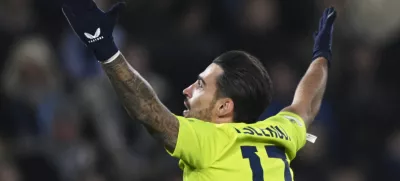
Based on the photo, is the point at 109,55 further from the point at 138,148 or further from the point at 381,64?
the point at 381,64

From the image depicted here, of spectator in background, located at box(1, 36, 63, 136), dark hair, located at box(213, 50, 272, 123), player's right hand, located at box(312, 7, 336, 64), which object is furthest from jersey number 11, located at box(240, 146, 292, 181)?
spectator in background, located at box(1, 36, 63, 136)

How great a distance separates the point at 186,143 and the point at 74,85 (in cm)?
410

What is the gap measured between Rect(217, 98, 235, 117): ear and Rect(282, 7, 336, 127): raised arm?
618 millimetres

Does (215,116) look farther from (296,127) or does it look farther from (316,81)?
(316,81)

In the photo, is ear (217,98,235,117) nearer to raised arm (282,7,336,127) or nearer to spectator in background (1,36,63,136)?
raised arm (282,7,336,127)

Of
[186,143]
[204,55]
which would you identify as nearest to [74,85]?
[204,55]

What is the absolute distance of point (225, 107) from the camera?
14.6 ft

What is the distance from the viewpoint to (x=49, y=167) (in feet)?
23.8

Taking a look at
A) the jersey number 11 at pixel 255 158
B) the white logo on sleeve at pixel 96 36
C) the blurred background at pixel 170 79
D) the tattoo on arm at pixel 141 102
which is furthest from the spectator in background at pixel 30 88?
the white logo on sleeve at pixel 96 36

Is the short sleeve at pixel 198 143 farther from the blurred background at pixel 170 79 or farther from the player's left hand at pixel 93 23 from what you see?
the blurred background at pixel 170 79

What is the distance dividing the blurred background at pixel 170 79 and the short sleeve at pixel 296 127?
2900 millimetres

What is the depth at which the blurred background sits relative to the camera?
24.8 ft

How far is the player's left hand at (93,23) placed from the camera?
3785 millimetres

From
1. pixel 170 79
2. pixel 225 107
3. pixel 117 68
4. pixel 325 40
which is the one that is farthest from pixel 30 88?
pixel 117 68
